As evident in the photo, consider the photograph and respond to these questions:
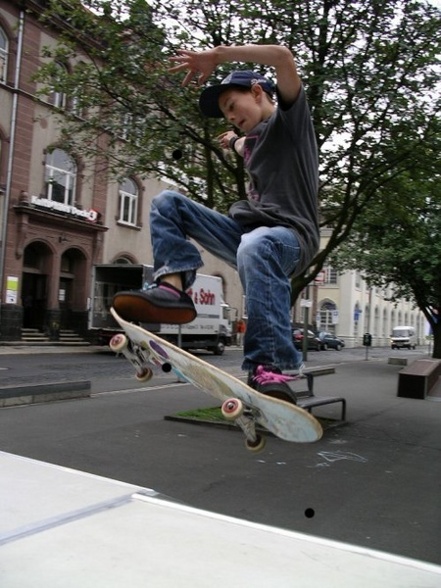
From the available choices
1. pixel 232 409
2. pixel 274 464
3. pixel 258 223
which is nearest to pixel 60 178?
pixel 274 464

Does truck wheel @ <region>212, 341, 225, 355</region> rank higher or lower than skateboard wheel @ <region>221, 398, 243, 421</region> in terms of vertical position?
lower

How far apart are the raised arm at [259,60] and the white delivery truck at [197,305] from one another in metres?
15.4

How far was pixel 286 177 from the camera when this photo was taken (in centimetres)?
275

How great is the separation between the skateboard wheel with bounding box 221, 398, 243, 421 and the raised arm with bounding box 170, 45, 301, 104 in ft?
4.42

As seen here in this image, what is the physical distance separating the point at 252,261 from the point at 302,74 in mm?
5849

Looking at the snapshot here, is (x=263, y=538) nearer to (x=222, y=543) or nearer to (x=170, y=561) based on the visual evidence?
(x=222, y=543)

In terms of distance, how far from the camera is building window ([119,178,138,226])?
29.1 m

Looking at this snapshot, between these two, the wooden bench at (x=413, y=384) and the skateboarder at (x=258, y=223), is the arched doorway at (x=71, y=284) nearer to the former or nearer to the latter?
the wooden bench at (x=413, y=384)

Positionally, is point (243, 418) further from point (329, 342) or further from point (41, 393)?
point (329, 342)

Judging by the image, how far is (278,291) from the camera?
259cm

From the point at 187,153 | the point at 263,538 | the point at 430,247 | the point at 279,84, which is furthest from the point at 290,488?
the point at 430,247

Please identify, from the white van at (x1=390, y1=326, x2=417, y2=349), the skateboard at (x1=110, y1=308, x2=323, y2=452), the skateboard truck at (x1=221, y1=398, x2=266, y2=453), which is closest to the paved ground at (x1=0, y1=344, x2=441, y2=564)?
the skateboard truck at (x1=221, y1=398, x2=266, y2=453)

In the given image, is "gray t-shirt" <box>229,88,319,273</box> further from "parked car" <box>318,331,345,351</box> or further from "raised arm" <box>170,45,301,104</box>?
"parked car" <box>318,331,345,351</box>

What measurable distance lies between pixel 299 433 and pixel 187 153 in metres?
7.07
